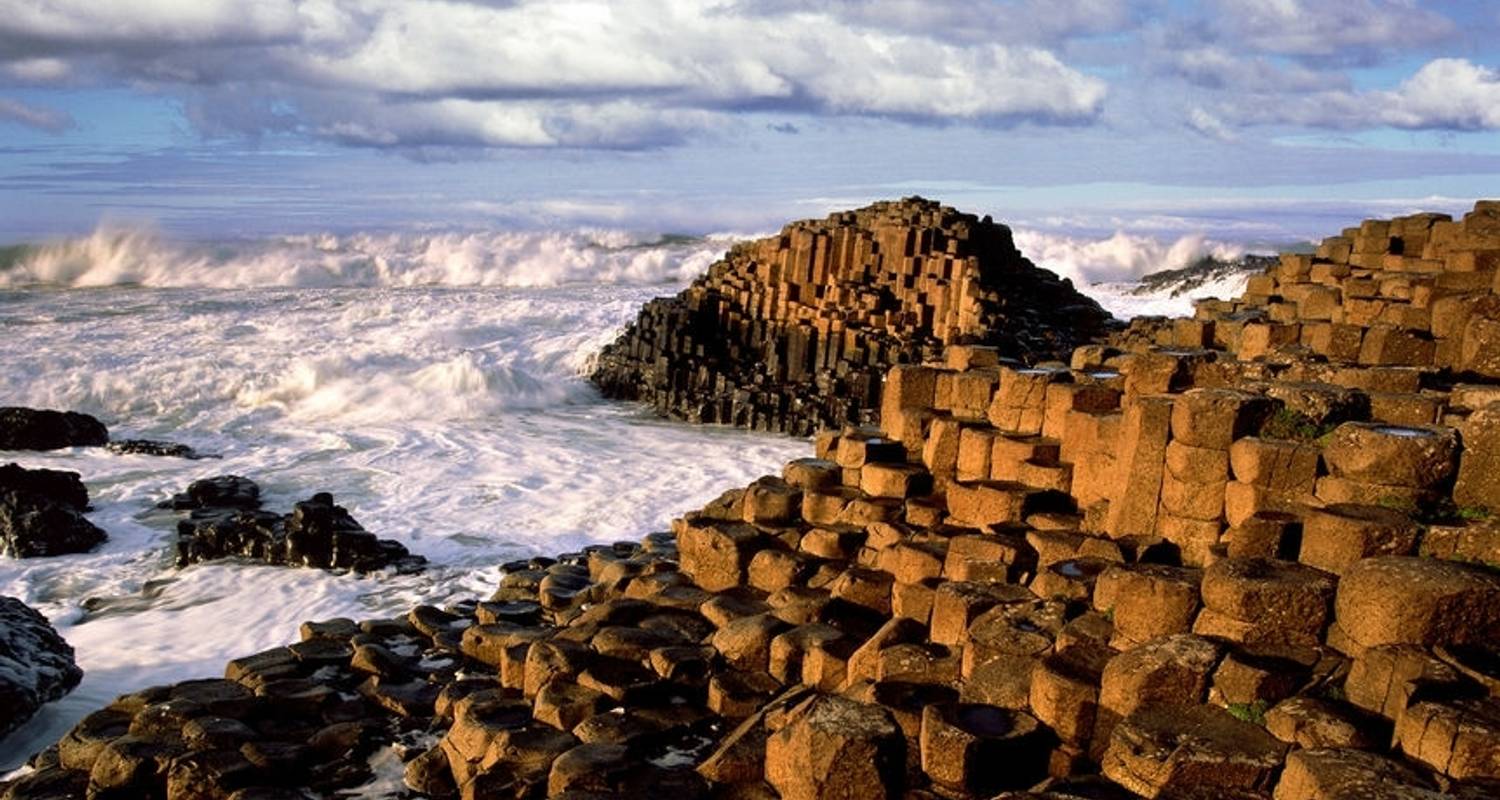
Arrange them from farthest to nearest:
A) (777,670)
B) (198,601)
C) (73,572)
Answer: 1. (73,572)
2. (198,601)
3. (777,670)

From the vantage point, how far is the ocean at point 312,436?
488 inches

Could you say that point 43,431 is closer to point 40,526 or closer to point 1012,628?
point 40,526

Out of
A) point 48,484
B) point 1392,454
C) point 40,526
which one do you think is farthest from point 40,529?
point 1392,454

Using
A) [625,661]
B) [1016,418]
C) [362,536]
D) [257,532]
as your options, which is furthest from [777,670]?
[257,532]

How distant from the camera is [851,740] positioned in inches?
239

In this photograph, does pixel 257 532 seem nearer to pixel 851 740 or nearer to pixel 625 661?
pixel 625 661

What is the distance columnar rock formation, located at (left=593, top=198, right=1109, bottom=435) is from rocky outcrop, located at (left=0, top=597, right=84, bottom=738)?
14.4 meters

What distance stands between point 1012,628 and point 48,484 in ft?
44.4

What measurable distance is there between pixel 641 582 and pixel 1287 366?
17.8 feet

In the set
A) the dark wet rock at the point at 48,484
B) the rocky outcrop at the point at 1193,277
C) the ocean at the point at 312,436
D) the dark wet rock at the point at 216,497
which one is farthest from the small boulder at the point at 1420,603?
the rocky outcrop at the point at 1193,277

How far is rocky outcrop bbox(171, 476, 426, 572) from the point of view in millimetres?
13430

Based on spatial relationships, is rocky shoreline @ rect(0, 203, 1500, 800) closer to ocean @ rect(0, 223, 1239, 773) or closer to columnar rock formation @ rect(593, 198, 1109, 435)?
ocean @ rect(0, 223, 1239, 773)

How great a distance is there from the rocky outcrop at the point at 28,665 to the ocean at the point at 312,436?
0.18 metres

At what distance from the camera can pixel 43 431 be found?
66.6 feet
